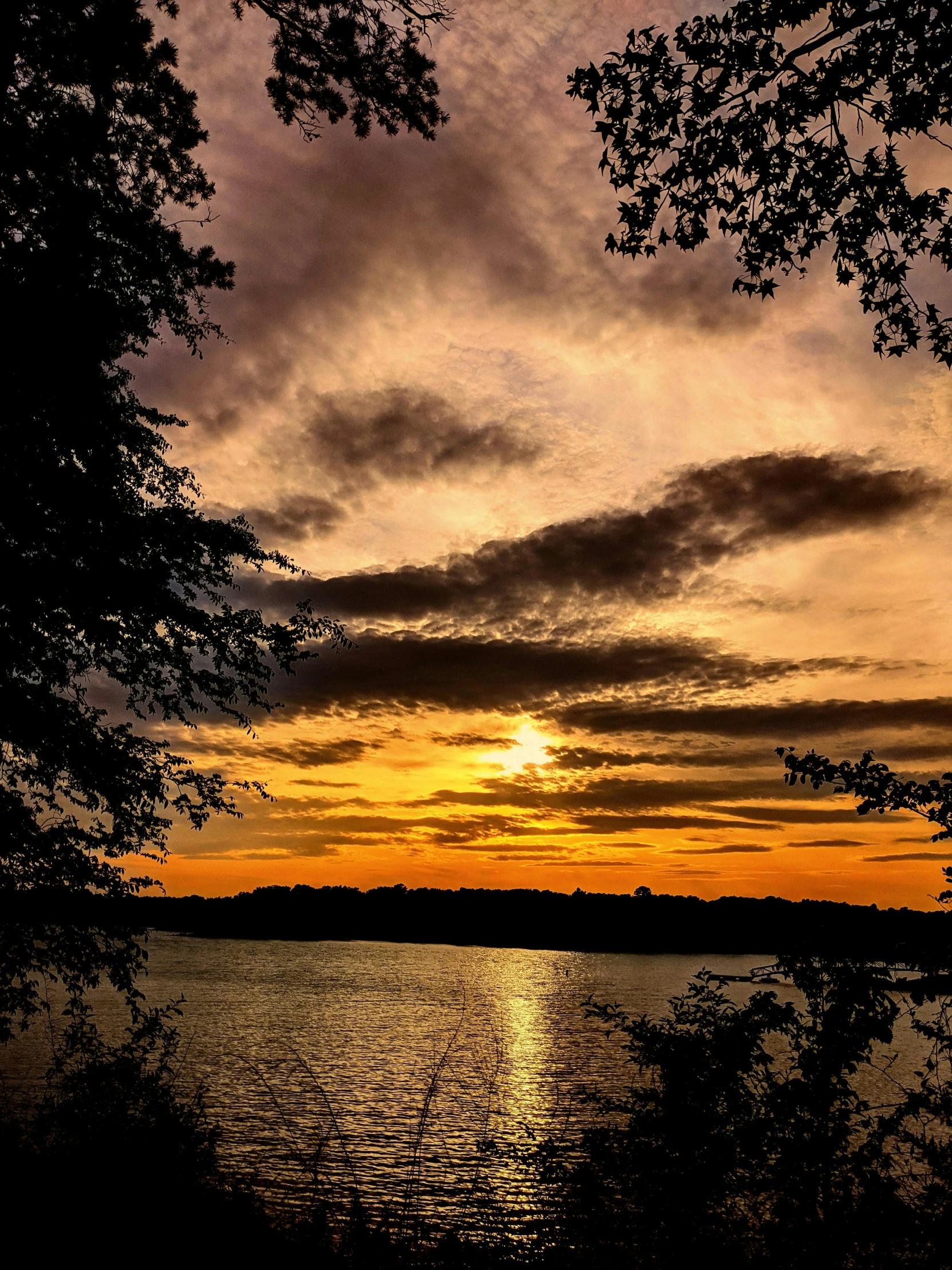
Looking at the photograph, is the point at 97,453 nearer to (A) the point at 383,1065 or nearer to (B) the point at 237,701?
(B) the point at 237,701

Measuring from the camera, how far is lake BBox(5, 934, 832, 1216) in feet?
72.9

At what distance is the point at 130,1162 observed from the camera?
11586mm

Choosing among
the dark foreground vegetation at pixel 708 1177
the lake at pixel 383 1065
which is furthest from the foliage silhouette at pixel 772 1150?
the lake at pixel 383 1065

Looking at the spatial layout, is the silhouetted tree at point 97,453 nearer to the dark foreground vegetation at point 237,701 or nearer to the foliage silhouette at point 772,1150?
the dark foreground vegetation at point 237,701

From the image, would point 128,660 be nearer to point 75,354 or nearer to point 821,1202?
point 75,354

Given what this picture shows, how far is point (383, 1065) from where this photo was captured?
1582 inches

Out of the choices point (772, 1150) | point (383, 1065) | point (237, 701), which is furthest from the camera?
point (383, 1065)

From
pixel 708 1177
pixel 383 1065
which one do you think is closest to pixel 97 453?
pixel 708 1177

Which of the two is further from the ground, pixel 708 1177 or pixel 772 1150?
pixel 772 1150

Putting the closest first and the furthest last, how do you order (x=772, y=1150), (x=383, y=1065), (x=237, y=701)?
(x=772, y=1150), (x=237, y=701), (x=383, y=1065)

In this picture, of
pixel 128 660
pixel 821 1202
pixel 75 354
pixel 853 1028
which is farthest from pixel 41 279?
pixel 821 1202

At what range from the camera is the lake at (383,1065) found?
22.2 m

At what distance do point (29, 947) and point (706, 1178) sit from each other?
1022 centimetres

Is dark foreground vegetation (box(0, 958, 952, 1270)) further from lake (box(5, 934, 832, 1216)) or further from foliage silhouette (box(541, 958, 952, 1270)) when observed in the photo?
lake (box(5, 934, 832, 1216))
